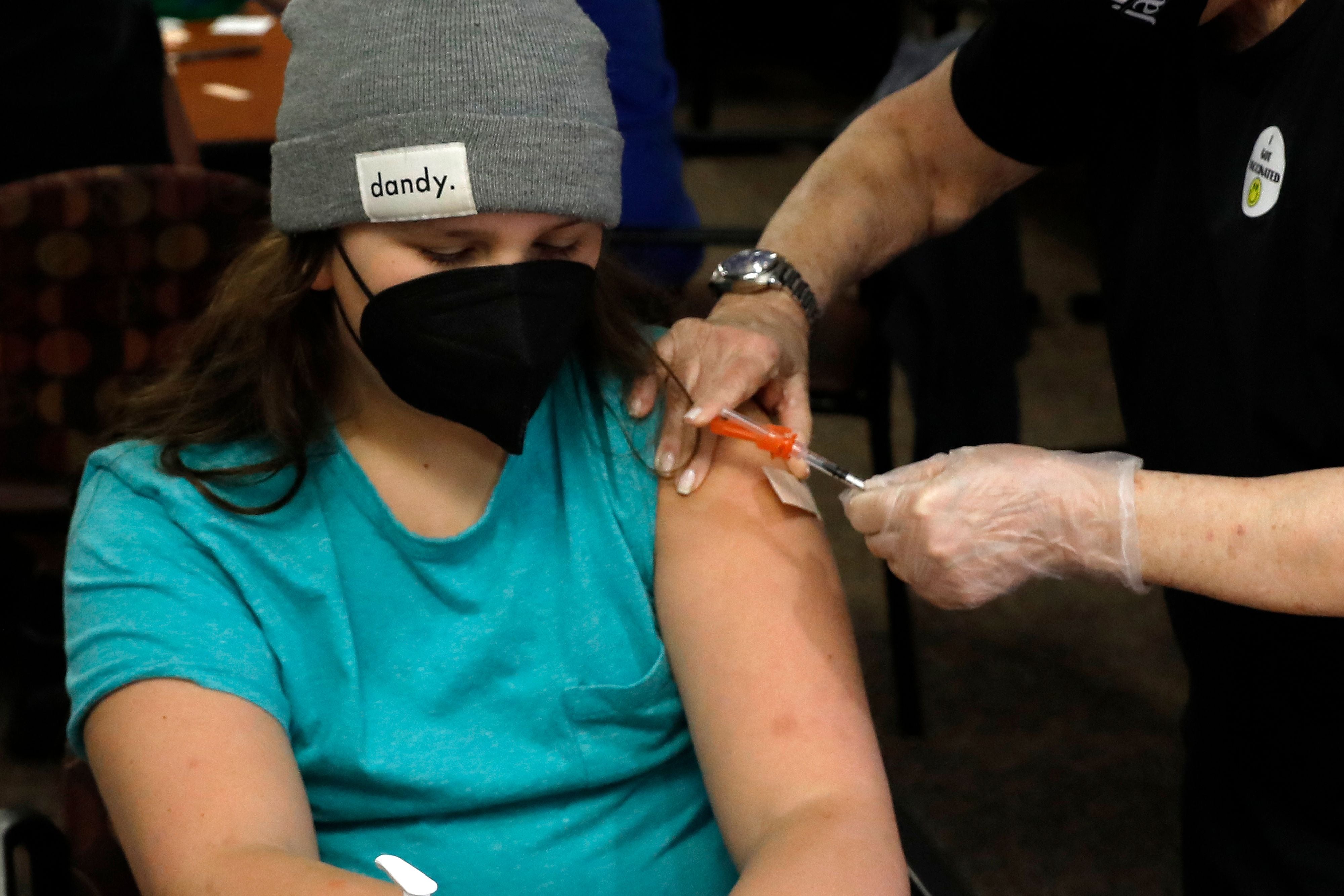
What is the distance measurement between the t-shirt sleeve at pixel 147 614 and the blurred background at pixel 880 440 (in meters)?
0.45

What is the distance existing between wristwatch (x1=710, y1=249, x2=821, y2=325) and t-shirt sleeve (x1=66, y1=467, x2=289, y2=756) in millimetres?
648

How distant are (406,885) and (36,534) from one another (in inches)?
59.5

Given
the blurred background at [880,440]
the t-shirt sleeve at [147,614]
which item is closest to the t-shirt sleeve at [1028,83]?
the blurred background at [880,440]

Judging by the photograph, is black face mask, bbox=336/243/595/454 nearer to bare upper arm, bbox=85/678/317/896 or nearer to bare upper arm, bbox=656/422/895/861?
bare upper arm, bbox=656/422/895/861

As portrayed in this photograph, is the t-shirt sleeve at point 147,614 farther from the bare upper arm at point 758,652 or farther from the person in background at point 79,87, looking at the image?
the person in background at point 79,87

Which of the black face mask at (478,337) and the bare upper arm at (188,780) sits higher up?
the black face mask at (478,337)

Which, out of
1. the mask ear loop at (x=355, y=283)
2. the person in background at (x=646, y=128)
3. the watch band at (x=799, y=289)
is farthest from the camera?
Result: the person in background at (x=646, y=128)

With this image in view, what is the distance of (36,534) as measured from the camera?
87.4 inches

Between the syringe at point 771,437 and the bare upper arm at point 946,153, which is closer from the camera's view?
the syringe at point 771,437

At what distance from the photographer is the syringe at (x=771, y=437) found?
4.27 feet

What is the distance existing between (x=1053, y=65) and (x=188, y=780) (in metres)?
1.11

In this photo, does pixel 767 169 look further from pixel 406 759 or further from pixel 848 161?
pixel 406 759

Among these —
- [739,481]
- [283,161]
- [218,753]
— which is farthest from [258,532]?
[739,481]

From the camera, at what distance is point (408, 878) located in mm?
1003
